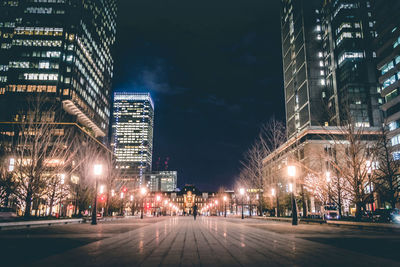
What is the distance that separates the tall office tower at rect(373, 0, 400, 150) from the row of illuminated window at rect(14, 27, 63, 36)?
97.7 m

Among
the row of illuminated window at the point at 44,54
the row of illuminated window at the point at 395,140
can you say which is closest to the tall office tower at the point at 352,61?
the row of illuminated window at the point at 395,140

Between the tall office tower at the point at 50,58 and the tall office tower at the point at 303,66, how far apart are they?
81.3 metres

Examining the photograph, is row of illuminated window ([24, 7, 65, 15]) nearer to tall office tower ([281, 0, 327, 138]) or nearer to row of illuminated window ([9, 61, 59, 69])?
row of illuminated window ([9, 61, 59, 69])

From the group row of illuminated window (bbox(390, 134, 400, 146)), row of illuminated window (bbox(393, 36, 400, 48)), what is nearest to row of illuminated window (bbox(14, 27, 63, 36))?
row of illuminated window (bbox(393, 36, 400, 48))

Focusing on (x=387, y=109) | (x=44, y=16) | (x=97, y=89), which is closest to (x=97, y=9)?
(x=44, y=16)

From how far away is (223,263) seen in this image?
6.06 m

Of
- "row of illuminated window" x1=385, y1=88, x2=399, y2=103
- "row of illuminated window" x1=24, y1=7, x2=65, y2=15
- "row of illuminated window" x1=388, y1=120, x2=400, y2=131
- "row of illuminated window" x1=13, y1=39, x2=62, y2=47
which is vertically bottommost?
"row of illuminated window" x1=388, y1=120, x2=400, y2=131

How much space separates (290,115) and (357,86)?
115 ft

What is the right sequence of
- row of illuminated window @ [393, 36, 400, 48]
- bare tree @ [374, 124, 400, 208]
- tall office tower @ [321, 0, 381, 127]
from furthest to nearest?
1. tall office tower @ [321, 0, 381, 127]
2. row of illuminated window @ [393, 36, 400, 48]
3. bare tree @ [374, 124, 400, 208]

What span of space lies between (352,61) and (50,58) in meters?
103

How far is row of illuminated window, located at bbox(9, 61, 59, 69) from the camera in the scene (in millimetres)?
88000

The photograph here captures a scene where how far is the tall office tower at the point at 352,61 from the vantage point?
3452 inches

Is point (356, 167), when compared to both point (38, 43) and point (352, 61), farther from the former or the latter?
point (38, 43)

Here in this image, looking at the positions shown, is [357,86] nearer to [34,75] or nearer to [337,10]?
[337,10]
